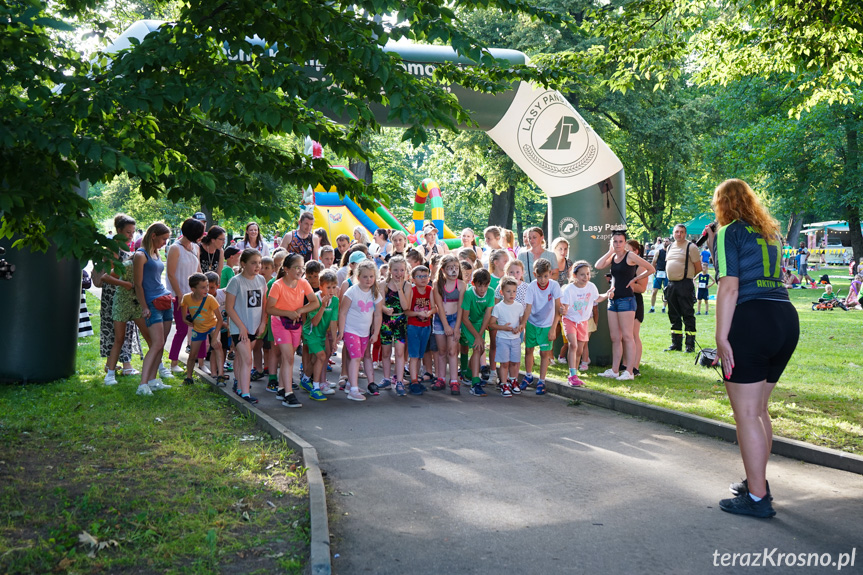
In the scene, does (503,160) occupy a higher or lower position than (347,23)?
higher

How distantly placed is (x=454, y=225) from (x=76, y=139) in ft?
235

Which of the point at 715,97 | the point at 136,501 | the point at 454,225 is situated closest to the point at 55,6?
the point at 136,501

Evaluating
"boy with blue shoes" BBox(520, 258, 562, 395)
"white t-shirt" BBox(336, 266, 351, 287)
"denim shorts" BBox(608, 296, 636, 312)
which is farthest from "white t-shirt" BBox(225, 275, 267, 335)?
"denim shorts" BBox(608, 296, 636, 312)

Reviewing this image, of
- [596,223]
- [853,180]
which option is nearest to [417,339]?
[596,223]

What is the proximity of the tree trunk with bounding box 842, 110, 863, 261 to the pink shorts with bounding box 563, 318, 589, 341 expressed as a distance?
25860 millimetres

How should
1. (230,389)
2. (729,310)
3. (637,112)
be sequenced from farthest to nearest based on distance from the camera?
(637,112) → (230,389) → (729,310)

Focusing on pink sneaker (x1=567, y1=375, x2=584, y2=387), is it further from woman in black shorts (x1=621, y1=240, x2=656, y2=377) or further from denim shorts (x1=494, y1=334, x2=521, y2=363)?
woman in black shorts (x1=621, y1=240, x2=656, y2=377)

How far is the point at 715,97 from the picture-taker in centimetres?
3656

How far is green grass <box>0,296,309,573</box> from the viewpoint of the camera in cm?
428

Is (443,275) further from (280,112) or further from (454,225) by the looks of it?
(454,225)

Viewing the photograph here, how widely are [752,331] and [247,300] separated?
578cm

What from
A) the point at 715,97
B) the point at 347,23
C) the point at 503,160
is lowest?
the point at 347,23

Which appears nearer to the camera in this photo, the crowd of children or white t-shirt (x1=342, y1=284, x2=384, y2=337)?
the crowd of children

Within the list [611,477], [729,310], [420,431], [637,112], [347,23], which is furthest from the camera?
[637,112]
